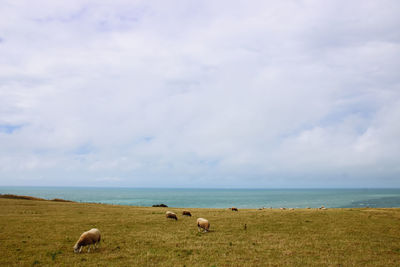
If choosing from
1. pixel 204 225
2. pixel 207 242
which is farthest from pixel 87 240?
pixel 204 225

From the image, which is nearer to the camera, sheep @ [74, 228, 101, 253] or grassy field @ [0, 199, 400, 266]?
grassy field @ [0, 199, 400, 266]

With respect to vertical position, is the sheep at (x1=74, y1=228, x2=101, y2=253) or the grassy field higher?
the sheep at (x1=74, y1=228, x2=101, y2=253)

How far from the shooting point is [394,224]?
114ft

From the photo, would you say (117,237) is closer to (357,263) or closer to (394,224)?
(357,263)

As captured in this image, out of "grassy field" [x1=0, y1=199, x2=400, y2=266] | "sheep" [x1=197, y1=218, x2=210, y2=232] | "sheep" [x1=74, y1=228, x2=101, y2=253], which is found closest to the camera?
"grassy field" [x1=0, y1=199, x2=400, y2=266]

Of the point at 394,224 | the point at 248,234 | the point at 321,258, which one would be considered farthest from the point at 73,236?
the point at 394,224

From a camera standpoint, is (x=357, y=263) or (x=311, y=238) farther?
(x=311, y=238)

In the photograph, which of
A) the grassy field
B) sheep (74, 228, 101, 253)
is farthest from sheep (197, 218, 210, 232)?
sheep (74, 228, 101, 253)

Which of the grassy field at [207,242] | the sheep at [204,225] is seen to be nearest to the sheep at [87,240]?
the grassy field at [207,242]

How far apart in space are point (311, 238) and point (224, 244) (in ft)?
32.3

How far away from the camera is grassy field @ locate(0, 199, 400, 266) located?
18.8 m

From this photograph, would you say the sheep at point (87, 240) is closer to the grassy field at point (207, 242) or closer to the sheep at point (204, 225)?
the grassy field at point (207, 242)

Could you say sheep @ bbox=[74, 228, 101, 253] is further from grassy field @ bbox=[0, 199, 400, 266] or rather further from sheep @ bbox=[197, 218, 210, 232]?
sheep @ bbox=[197, 218, 210, 232]

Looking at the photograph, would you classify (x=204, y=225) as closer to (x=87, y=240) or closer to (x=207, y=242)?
(x=207, y=242)
